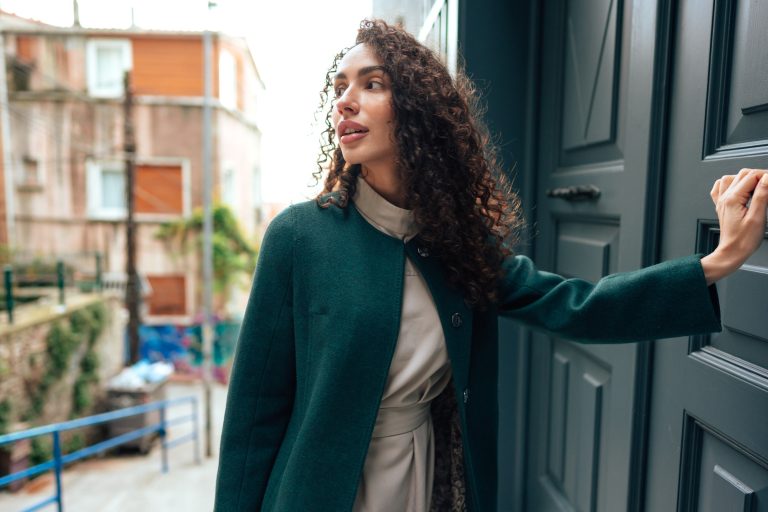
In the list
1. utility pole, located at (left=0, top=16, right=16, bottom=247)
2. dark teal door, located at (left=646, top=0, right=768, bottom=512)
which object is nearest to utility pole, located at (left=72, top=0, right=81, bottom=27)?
utility pole, located at (left=0, top=16, right=16, bottom=247)

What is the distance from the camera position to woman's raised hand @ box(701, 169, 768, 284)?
792 mm

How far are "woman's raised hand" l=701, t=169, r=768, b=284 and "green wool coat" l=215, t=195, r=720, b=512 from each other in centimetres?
10

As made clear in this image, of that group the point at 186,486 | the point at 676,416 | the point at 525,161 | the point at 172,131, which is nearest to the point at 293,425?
the point at 676,416

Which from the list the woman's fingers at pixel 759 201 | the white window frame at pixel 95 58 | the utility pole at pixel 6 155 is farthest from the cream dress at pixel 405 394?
the utility pole at pixel 6 155

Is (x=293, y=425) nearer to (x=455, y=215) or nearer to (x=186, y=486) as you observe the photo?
(x=455, y=215)

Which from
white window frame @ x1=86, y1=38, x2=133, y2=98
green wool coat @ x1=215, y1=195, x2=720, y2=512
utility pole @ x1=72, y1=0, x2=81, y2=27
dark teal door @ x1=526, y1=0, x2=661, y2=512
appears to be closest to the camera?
green wool coat @ x1=215, y1=195, x2=720, y2=512

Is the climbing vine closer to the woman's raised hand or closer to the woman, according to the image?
the woman

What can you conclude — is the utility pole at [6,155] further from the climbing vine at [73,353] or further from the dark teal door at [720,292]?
the dark teal door at [720,292]

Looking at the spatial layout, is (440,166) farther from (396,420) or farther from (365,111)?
(396,420)

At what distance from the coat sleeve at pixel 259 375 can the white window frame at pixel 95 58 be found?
13701 mm

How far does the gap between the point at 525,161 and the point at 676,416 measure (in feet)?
3.15

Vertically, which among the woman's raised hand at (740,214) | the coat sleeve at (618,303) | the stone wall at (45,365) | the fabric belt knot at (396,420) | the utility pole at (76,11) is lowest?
the stone wall at (45,365)

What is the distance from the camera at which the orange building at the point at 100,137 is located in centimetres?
1271

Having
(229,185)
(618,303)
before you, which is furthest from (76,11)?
(618,303)
